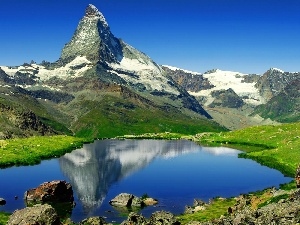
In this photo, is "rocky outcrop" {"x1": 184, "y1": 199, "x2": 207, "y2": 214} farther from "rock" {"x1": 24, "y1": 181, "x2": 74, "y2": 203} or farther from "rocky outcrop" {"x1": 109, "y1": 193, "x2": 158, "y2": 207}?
"rock" {"x1": 24, "y1": 181, "x2": 74, "y2": 203}

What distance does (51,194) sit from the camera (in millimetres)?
80938

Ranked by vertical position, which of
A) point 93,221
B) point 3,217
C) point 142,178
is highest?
point 93,221

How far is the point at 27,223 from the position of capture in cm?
5172

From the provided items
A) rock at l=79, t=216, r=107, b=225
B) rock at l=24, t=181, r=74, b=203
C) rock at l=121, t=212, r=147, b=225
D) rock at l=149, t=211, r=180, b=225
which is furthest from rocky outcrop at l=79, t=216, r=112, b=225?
rock at l=24, t=181, r=74, b=203

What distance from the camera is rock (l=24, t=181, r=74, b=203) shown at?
8075 centimetres

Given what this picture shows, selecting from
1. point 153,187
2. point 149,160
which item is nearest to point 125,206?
point 153,187

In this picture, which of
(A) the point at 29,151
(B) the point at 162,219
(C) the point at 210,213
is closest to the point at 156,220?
(B) the point at 162,219

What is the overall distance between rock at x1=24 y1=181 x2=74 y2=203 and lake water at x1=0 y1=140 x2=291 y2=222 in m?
2.15

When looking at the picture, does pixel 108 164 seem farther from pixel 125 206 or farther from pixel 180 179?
pixel 125 206

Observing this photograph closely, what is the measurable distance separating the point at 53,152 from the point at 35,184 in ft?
201

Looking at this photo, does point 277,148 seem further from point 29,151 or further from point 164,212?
point 164,212

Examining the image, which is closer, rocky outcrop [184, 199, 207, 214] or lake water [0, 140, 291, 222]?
rocky outcrop [184, 199, 207, 214]

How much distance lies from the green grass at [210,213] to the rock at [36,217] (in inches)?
801

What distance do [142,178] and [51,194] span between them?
34958 millimetres
